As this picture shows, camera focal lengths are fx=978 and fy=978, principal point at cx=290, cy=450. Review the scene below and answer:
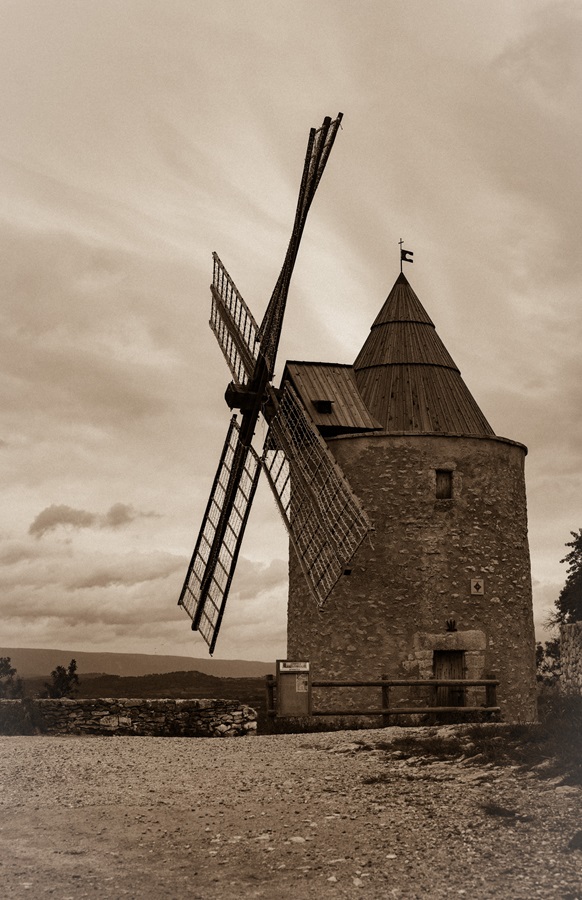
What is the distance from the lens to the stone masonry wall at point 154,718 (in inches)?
761

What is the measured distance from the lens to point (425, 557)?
2262 cm

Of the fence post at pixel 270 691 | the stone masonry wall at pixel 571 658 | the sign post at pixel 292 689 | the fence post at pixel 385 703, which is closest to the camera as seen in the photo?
the sign post at pixel 292 689

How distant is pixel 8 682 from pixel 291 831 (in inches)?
891

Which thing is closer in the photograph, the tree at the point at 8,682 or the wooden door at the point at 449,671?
the wooden door at the point at 449,671

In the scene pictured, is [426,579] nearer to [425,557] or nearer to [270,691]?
[425,557]

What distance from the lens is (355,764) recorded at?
13766 millimetres

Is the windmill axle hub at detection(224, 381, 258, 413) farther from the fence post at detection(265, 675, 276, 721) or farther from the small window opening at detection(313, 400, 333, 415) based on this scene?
the fence post at detection(265, 675, 276, 721)

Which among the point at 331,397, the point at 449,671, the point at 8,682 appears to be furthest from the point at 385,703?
the point at 8,682

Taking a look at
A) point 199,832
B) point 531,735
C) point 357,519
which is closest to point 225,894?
point 199,832

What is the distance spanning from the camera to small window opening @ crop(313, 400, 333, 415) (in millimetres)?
24172

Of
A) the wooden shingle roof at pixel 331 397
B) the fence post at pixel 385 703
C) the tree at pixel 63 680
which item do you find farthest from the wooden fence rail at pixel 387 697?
the tree at pixel 63 680

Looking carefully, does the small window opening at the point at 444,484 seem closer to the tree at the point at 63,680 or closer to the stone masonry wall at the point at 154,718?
the stone masonry wall at the point at 154,718

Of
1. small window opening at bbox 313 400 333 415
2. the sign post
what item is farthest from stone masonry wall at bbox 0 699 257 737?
small window opening at bbox 313 400 333 415

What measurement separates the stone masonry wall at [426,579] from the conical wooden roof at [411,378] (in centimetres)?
97
